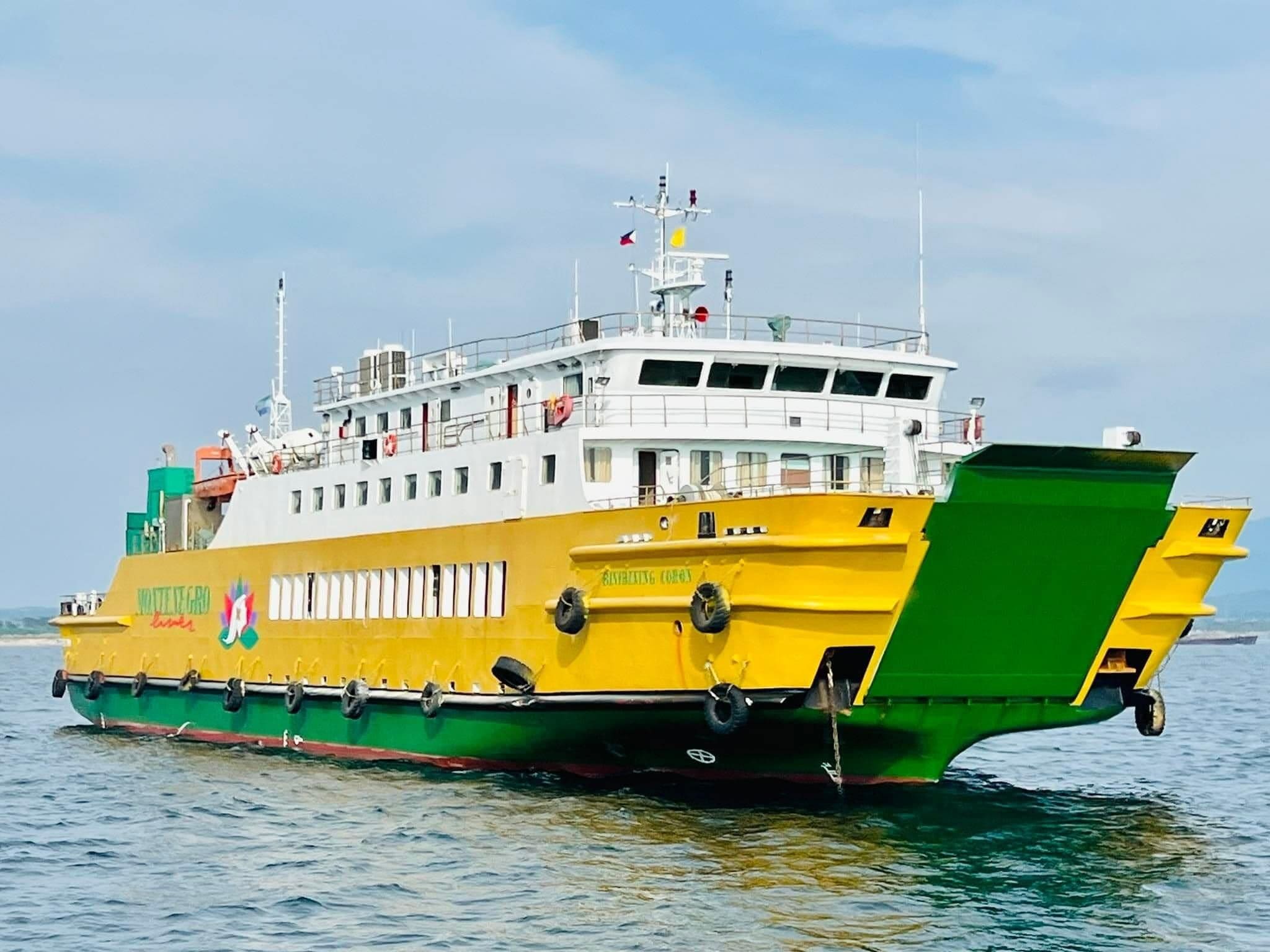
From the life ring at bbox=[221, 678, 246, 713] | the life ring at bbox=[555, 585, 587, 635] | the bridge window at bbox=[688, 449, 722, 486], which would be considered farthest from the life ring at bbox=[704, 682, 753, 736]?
the life ring at bbox=[221, 678, 246, 713]

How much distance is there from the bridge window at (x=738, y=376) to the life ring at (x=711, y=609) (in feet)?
15.5

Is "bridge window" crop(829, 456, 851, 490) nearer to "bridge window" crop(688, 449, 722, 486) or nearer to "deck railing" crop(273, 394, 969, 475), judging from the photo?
"deck railing" crop(273, 394, 969, 475)

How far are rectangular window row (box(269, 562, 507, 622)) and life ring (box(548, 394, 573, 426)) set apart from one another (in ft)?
6.61

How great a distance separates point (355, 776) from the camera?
24641 mm

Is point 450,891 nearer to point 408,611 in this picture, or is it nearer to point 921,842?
point 921,842

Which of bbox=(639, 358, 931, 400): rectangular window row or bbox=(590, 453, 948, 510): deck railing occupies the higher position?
bbox=(639, 358, 931, 400): rectangular window row

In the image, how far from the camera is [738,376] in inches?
939

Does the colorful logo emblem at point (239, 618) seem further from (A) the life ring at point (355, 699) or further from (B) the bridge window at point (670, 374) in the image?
(B) the bridge window at point (670, 374)

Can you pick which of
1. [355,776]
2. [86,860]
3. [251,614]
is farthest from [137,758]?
[86,860]

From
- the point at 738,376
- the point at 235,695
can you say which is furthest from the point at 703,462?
the point at 235,695

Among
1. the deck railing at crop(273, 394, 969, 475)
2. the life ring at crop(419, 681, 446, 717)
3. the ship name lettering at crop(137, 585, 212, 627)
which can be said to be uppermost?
the deck railing at crop(273, 394, 969, 475)

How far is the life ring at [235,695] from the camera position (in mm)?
28938

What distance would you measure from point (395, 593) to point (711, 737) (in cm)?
665

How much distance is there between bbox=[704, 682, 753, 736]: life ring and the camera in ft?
63.6
